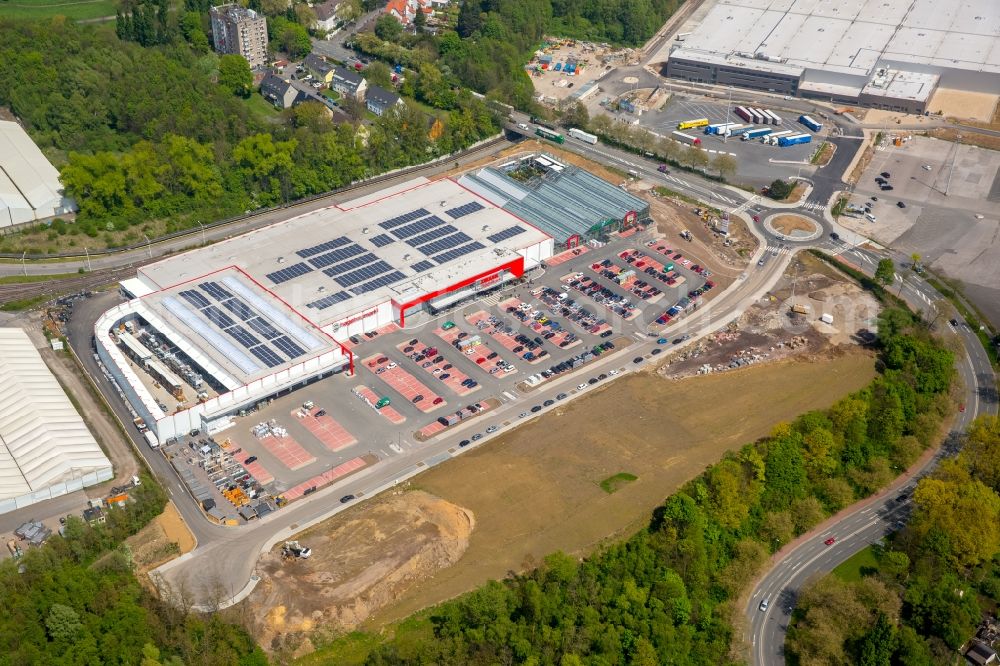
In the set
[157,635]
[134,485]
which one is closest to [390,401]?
[134,485]

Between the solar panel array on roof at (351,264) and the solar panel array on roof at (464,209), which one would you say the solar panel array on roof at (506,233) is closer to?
the solar panel array on roof at (464,209)

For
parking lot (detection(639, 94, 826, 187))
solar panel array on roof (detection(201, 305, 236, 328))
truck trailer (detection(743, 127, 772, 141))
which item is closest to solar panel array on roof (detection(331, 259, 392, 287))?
solar panel array on roof (detection(201, 305, 236, 328))

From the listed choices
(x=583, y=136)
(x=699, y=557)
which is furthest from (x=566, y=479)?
(x=583, y=136)

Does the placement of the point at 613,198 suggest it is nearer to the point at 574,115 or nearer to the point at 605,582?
the point at 574,115

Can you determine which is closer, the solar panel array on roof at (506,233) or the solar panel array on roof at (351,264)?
the solar panel array on roof at (351,264)

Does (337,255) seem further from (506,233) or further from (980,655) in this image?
(980,655)

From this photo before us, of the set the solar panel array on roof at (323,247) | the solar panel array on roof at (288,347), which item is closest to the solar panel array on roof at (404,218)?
the solar panel array on roof at (323,247)
